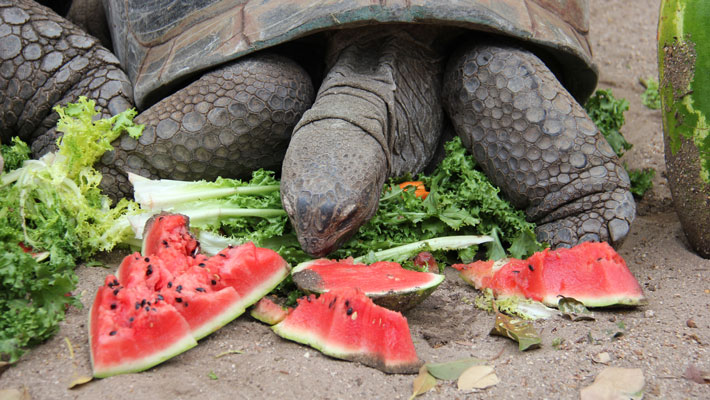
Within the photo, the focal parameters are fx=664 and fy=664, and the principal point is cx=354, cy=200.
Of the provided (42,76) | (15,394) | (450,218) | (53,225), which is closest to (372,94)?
(450,218)

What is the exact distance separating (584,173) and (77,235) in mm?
2623

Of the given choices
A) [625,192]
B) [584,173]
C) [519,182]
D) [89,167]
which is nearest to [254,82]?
[89,167]

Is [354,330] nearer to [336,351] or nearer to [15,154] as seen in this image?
[336,351]

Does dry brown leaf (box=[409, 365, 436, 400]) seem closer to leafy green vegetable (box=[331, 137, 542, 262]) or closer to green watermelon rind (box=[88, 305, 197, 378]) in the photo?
green watermelon rind (box=[88, 305, 197, 378])

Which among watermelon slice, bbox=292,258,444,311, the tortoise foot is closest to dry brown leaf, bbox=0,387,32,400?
watermelon slice, bbox=292,258,444,311

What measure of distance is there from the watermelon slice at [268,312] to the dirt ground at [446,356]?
5 centimetres

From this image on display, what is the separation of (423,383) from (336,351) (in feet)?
1.15

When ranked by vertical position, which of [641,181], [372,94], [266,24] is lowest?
[641,181]

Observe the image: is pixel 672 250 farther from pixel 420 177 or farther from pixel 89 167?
pixel 89 167

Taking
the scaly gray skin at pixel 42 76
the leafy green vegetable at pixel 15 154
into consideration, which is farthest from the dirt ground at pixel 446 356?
the scaly gray skin at pixel 42 76

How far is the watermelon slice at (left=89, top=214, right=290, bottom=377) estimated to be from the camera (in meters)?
2.30

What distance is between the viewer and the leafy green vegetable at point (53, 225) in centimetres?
242

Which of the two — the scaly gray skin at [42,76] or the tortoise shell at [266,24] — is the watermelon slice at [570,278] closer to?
the tortoise shell at [266,24]

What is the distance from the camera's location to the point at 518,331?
2.70 meters
